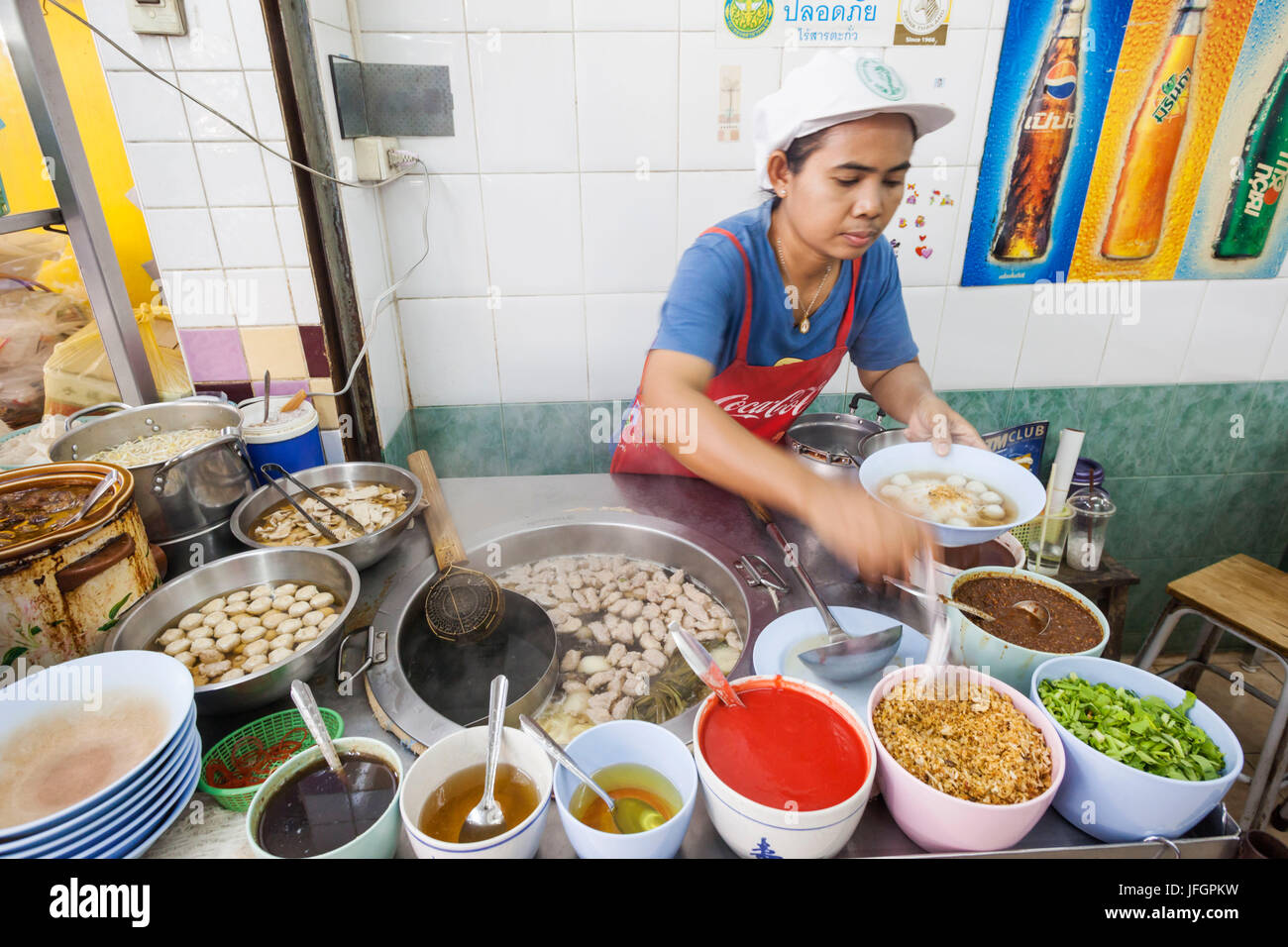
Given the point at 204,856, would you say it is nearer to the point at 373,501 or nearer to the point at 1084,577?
the point at 373,501

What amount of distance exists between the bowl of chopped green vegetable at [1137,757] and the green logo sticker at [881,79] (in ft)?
4.34

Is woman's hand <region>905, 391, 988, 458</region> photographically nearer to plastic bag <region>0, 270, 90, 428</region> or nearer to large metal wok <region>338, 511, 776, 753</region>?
large metal wok <region>338, 511, 776, 753</region>

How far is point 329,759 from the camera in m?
1.06

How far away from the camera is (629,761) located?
1087mm

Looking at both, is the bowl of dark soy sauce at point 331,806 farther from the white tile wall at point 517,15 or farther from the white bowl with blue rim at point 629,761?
the white tile wall at point 517,15

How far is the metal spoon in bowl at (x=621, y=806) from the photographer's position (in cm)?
100

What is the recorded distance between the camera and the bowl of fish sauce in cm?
124

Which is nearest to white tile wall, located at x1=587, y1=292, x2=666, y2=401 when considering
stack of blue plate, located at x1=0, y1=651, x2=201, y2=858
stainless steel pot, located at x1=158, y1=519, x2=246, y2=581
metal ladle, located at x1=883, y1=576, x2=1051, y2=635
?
stainless steel pot, located at x1=158, y1=519, x2=246, y2=581

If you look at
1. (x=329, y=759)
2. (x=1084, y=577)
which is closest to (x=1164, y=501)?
(x=1084, y=577)

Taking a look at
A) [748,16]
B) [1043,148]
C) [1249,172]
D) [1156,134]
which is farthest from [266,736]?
[1249,172]

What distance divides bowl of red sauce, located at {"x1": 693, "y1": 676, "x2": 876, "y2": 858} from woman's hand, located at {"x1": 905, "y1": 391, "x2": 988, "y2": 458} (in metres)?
0.91

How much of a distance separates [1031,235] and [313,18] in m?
2.86

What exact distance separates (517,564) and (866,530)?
0.96 m

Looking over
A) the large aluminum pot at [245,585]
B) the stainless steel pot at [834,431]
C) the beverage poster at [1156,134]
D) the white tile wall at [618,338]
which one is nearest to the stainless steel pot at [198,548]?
the large aluminum pot at [245,585]
